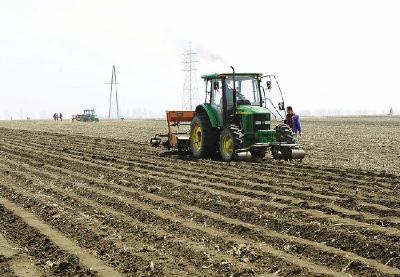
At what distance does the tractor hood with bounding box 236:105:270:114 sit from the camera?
1238cm

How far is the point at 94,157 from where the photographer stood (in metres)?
14.2

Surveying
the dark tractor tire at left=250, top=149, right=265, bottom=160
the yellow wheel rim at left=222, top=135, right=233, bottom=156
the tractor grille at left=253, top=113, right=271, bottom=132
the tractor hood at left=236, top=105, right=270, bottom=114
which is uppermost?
the tractor hood at left=236, top=105, right=270, bottom=114

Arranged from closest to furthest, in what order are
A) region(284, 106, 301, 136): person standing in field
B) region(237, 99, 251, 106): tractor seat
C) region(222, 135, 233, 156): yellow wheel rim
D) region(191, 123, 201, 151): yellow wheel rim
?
1. region(222, 135, 233, 156): yellow wheel rim
2. region(237, 99, 251, 106): tractor seat
3. region(191, 123, 201, 151): yellow wheel rim
4. region(284, 106, 301, 136): person standing in field

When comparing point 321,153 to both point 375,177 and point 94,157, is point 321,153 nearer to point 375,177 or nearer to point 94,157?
point 375,177

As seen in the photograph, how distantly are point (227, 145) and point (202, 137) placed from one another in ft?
2.79

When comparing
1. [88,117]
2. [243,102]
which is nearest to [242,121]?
[243,102]

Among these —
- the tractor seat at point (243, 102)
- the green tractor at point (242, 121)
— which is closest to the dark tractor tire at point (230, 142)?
→ the green tractor at point (242, 121)

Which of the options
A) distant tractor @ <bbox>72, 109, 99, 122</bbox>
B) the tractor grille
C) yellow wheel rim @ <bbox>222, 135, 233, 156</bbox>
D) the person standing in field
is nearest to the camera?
the tractor grille

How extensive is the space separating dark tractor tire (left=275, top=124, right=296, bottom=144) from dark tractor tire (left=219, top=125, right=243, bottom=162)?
1.10 metres

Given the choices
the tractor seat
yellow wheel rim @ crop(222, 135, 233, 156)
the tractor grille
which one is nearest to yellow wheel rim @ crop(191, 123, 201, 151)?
yellow wheel rim @ crop(222, 135, 233, 156)

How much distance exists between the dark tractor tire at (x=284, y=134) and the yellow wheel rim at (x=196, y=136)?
218cm

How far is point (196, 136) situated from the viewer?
1413cm

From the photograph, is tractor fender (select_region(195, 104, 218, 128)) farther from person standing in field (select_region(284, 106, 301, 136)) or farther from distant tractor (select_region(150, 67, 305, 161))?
person standing in field (select_region(284, 106, 301, 136))

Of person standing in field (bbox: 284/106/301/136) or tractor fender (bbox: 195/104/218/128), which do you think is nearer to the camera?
tractor fender (bbox: 195/104/218/128)
